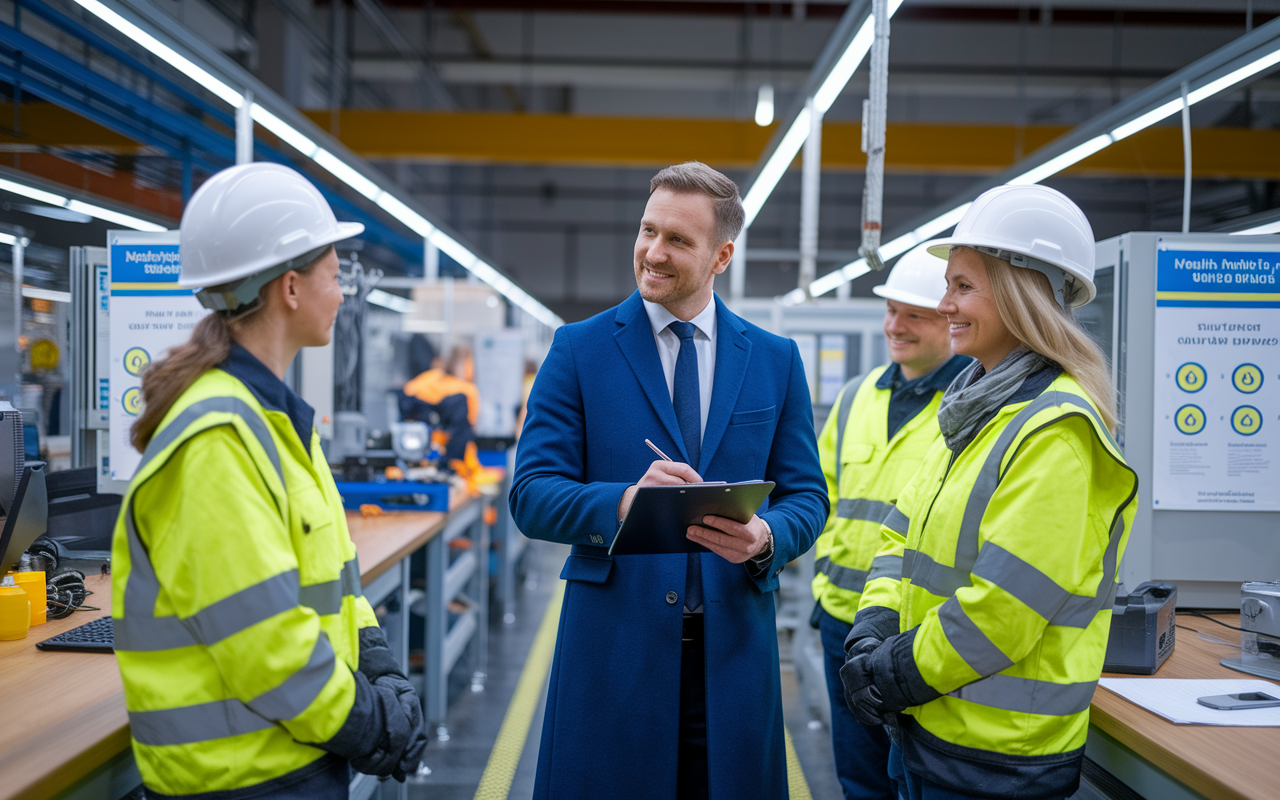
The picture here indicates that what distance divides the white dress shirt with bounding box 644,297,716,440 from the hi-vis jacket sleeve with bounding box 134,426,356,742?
0.82m

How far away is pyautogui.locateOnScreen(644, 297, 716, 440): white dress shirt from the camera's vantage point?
172 centimetres

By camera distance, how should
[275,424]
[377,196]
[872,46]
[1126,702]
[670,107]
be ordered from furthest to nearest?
[670,107] < [377,196] < [872,46] < [1126,702] < [275,424]

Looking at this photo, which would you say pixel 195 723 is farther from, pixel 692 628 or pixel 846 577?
pixel 846 577

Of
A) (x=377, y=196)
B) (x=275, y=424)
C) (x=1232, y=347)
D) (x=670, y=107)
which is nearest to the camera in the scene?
(x=275, y=424)

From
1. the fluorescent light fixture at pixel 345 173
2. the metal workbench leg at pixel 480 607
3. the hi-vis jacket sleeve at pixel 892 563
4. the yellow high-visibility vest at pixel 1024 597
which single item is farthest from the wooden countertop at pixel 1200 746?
the metal workbench leg at pixel 480 607

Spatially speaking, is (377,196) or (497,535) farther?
(497,535)

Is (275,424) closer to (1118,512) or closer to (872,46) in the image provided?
(1118,512)

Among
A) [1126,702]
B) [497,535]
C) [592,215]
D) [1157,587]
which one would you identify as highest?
[592,215]

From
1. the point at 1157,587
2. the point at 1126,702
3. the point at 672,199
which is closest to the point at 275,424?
the point at 672,199

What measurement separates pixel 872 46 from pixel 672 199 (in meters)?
1.29

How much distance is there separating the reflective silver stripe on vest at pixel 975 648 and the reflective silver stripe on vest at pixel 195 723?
3.69 feet

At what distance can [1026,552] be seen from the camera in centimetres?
137

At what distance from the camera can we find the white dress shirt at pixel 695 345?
5.64 feet

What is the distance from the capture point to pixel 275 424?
1300mm
